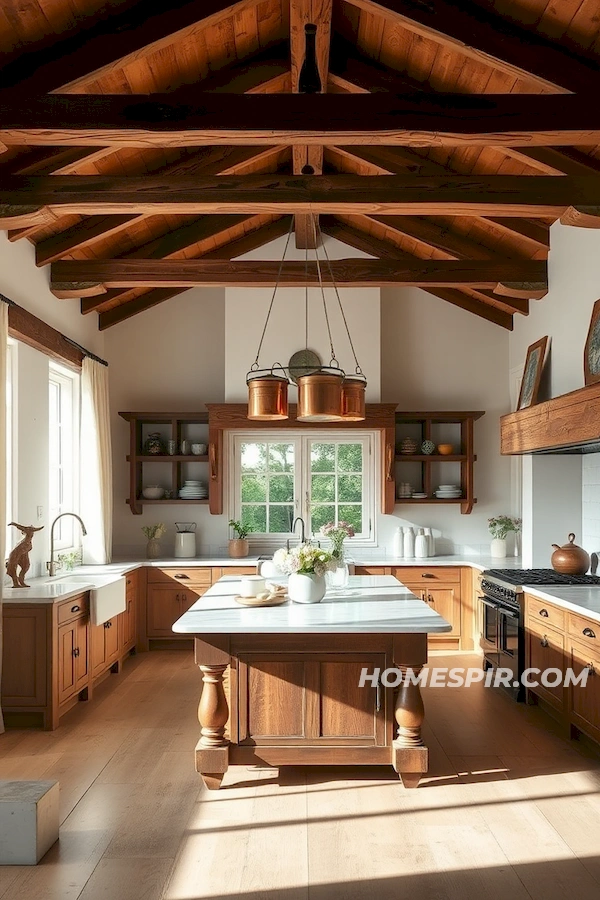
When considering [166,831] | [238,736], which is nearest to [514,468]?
[238,736]

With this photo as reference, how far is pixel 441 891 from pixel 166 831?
3.98 feet

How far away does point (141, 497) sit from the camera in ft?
26.9

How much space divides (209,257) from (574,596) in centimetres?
474

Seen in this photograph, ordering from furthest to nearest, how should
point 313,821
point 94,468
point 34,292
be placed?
1. point 94,468
2. point 34,292
3. point 313,821

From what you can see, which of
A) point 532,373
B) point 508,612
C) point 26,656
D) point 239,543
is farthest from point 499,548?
point 26,656

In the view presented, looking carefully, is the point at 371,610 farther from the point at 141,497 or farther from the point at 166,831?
the point at 141,497

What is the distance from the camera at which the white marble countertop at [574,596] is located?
462cm

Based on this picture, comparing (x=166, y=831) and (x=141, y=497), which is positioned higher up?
(x=141, y=497)

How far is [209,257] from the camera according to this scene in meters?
8.10

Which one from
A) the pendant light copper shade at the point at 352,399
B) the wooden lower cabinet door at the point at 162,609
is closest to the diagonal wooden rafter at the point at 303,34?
the pendant light copper shade at the point at 352,399

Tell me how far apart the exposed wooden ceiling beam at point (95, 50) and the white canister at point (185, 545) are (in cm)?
467

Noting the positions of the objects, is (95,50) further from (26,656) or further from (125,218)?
(26,656)

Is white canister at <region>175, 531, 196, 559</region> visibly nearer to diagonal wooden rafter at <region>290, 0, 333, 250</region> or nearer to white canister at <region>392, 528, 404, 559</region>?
white canister at <region>392, 528, 404, 559</region>

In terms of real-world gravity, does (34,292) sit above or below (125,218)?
below
